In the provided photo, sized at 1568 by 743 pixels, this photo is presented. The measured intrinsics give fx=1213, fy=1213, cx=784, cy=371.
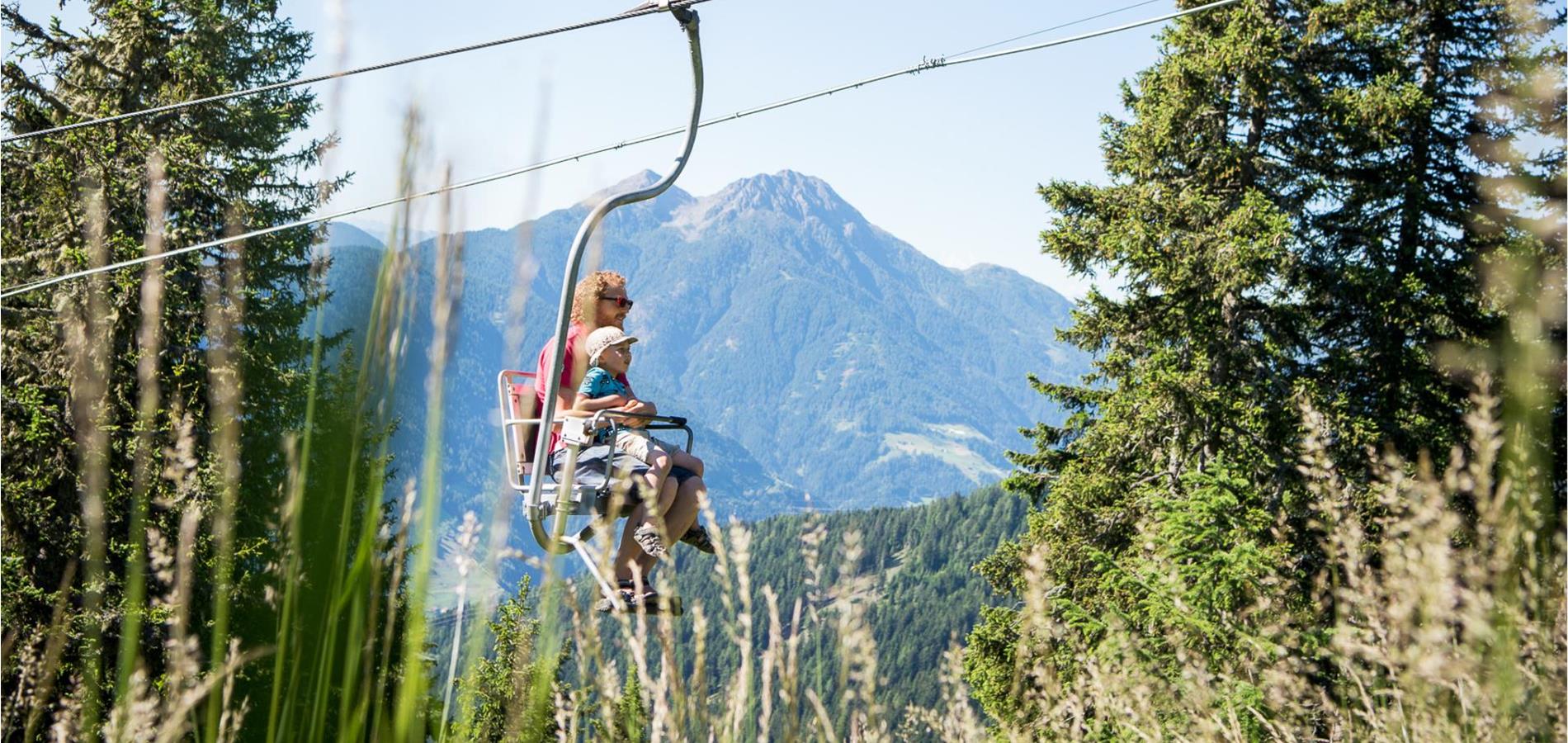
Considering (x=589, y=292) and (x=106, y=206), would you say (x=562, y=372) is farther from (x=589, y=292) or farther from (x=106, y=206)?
(x=106, y=206)

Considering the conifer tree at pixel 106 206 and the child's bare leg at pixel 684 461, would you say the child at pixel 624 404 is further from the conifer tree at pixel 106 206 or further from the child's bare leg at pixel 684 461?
the conifer tree at pixel 106 206

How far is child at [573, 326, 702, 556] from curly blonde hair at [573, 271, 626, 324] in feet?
0.43

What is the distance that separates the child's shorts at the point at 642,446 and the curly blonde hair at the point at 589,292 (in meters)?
0.49

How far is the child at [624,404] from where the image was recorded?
455 cm

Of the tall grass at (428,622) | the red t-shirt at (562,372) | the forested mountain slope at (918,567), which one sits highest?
the forested mountain slope at (918,567)

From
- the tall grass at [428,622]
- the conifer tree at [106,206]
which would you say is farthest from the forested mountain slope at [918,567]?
the tall grass at [428,622]

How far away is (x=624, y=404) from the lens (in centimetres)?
460

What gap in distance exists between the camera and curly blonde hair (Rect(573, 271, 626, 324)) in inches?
155

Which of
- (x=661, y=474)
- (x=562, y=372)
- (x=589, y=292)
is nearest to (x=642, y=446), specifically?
(x=661, y=474)

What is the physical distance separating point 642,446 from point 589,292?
85 centimetres

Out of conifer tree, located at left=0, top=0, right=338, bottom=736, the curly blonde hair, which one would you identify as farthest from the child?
conifer tree, located at left=0, top=0, right=338, bottom=736

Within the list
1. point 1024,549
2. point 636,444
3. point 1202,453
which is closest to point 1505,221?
point 1202,453

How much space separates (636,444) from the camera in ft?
15.5

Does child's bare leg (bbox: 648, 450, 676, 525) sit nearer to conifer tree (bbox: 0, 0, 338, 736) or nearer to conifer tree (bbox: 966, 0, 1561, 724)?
conifer tree (bbox: 0, 0, 338, 736)
